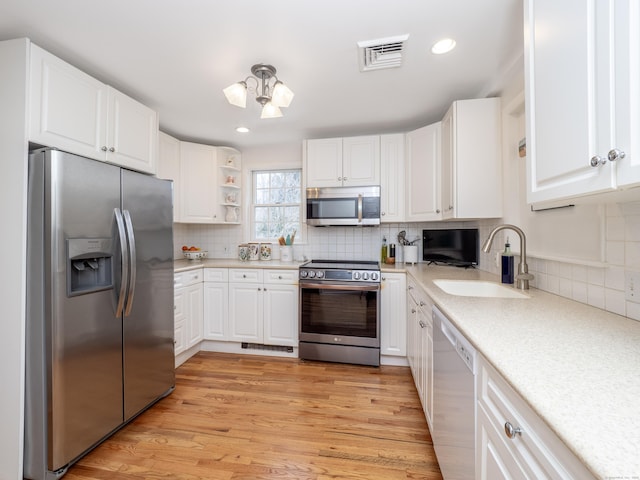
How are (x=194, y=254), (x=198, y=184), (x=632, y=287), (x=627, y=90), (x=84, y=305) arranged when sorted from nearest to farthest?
(x=627, y=90) < (x=632, y=287) < (x=84, y=305) < (x=198, y=184) < (x=194, y=254)

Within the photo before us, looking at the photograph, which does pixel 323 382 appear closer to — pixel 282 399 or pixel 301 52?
pixel 282 399

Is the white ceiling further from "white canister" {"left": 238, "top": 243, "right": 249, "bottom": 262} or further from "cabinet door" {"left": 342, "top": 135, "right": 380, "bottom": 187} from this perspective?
"white canister" {"left": 238, "top": 243, "right": 249, "bottom": 262}

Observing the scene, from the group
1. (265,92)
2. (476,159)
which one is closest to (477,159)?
(476,159)

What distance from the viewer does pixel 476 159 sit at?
2123 millimetres

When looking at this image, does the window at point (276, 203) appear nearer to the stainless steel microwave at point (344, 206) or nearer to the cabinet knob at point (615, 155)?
the stainless steel microwave at point (344, 206)

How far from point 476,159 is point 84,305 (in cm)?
273

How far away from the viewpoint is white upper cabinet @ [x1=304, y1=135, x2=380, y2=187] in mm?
2885

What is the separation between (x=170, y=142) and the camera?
113 inches

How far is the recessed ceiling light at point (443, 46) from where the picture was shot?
157cm

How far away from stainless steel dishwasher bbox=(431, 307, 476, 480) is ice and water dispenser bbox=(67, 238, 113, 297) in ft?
6.10

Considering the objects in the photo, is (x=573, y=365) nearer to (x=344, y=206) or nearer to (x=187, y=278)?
(x=344, y=206)

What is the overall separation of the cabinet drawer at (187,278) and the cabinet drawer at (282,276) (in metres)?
0.69

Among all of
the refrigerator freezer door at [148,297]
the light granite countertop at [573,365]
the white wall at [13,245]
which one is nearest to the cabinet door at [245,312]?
the refrigerator freezer door at [148,297]

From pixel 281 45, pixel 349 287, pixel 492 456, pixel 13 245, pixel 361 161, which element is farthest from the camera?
pixel 361 161
